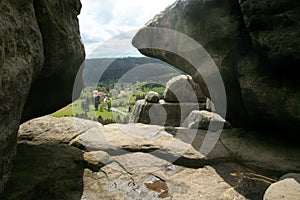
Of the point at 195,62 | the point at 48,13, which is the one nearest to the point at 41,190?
the point at 48,13

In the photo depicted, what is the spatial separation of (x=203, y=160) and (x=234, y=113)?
303 centimetres

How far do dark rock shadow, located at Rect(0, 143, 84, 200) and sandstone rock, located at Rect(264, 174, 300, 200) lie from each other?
3538mm

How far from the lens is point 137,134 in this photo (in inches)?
363

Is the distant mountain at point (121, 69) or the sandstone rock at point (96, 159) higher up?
the distant mountain at point (121, 69)

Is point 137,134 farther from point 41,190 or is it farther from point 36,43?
point 36,43

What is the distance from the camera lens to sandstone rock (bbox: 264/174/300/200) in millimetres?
4055

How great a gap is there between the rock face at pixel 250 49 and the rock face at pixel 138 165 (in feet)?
3.66

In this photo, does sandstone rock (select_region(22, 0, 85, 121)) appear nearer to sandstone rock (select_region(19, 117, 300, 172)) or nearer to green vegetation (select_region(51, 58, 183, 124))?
sandstone rock (select_region(19, 117, 300, 172))

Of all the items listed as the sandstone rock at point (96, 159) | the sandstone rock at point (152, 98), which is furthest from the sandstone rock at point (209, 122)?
the sandstone rock at point (152, 98)

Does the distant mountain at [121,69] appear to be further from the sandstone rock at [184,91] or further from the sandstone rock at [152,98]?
the sandstone rock at [152,98]

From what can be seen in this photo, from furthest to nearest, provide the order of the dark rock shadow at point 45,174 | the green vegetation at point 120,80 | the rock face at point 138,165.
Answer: the green vegetation at point 120,80, the rock face at point 138,165, the dark rock shadow at point 45,174

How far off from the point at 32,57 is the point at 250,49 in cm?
615

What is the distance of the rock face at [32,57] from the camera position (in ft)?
12.8

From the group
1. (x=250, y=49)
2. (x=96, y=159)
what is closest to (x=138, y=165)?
(x=96, y=159)
